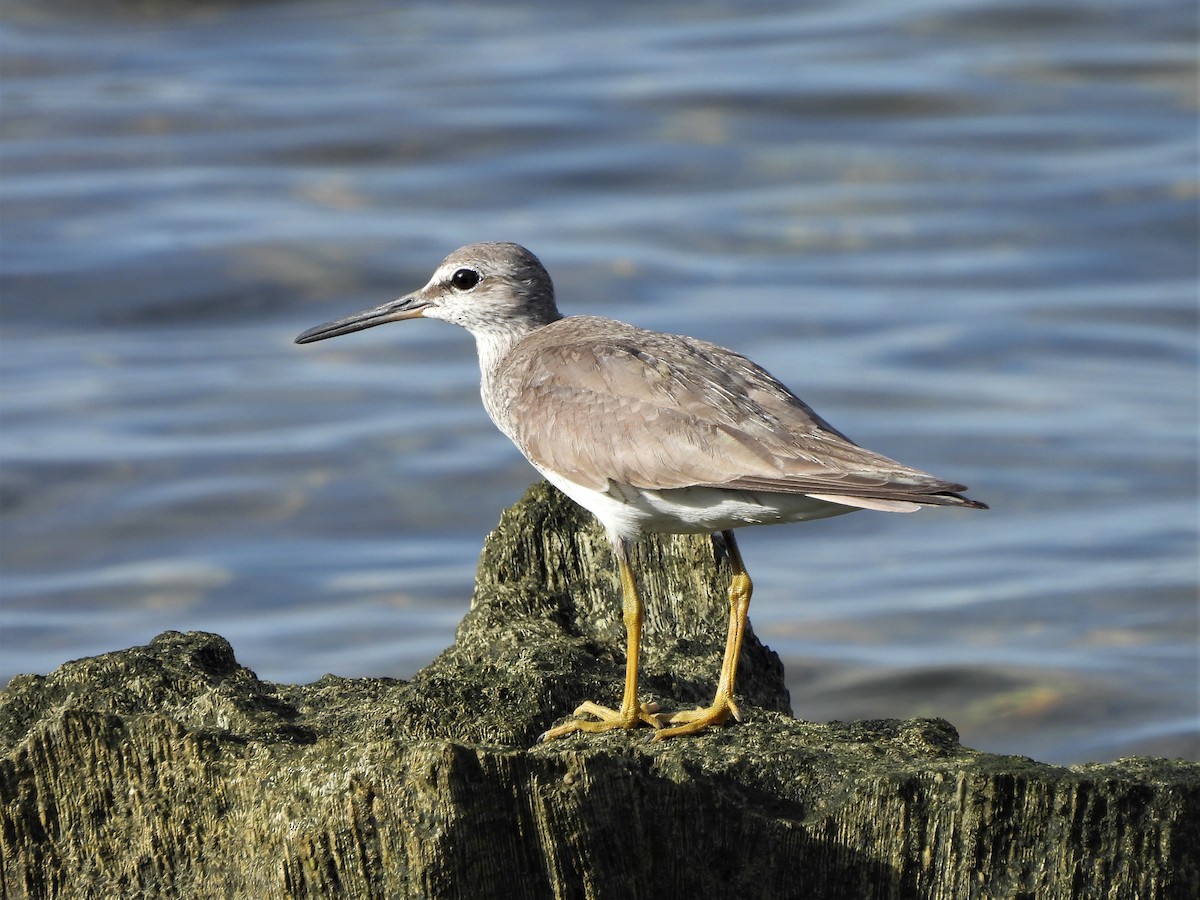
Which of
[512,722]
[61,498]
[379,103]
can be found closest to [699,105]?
[379,103]

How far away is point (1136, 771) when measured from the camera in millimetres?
4332

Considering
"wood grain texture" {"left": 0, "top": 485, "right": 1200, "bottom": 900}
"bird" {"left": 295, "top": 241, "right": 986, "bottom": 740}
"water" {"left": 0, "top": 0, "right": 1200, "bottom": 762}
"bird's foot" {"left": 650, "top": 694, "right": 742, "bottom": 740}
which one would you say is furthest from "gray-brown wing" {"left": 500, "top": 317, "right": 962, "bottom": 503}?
"water" {"left": 0, "top": 0, "right": 1200, "bottom": 762}

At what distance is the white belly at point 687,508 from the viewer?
5840 millimetres

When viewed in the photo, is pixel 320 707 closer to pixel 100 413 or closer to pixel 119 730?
pixel 119 730

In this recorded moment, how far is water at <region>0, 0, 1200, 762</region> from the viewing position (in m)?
11.8

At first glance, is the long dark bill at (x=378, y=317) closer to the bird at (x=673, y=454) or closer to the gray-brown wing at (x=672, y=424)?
the bird at (x=673, y=454)

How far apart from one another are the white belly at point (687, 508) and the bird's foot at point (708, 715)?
A: 0.65 meters

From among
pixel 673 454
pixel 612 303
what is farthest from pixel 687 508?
pixel 612 303

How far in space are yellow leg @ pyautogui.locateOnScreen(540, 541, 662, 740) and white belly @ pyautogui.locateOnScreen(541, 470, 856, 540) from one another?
0.48 ft

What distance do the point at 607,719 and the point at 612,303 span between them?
10795 mm

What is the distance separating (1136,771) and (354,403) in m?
11.4

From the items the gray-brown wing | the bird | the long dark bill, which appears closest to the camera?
the bird

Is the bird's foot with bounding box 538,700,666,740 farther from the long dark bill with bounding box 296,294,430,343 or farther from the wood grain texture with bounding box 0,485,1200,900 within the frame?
the long dark bill with bounding box 296,294,430,343

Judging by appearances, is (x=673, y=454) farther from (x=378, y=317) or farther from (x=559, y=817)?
(x=378, y=317)
